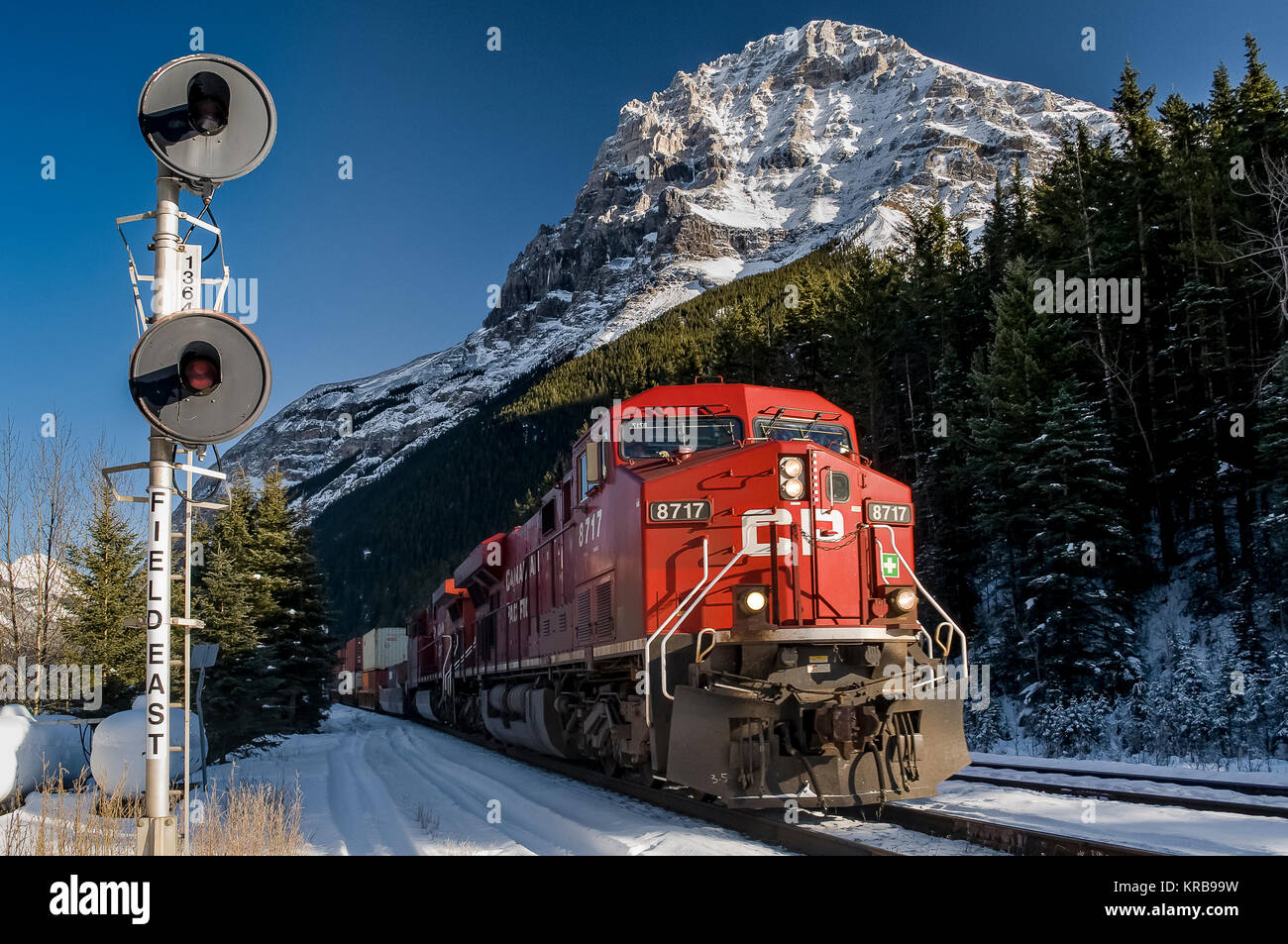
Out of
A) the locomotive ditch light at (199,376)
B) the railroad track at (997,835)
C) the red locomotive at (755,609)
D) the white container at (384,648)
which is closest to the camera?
the locomotive ditch light at (199,376)

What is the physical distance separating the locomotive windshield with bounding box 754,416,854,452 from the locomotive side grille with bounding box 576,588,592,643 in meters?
3.30

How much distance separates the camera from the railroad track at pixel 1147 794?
29.8ft

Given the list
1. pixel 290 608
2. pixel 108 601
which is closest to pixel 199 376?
pixel 108 601

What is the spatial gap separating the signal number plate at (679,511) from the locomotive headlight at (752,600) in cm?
97

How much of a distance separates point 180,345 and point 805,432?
758 cm

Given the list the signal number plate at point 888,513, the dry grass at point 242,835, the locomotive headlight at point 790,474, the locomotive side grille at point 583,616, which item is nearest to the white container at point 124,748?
the dry grass at point 242,835

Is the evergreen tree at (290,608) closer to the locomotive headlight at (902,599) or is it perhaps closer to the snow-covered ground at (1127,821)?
the locomotive headlight at (902,599)

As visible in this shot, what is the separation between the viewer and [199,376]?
16.0ft

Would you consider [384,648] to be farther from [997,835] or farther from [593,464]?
[997,835]

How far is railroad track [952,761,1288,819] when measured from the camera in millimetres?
9094

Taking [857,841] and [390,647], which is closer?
[857,841]

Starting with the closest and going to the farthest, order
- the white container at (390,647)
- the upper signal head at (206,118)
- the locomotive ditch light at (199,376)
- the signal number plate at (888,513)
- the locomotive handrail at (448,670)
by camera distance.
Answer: the locomotive ditch light at (199,376)
the upper signal head at (206,118)
the signal number plate at (888,513)
the locomotive handrail at (448,670)
the white container at (390,647)
